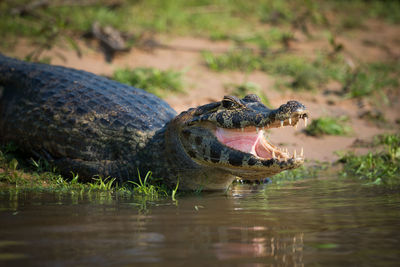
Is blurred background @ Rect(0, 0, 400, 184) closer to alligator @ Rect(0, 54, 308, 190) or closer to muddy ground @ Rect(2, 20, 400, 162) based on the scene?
muddy ground @ Rect(2, 20, 400, 162)

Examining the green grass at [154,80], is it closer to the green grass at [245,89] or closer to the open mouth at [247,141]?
the green grass at [245,89]

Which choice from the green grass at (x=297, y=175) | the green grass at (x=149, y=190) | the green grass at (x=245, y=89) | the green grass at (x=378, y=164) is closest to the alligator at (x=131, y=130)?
the green grass at (x=149, y=190)

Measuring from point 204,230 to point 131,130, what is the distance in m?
2.19

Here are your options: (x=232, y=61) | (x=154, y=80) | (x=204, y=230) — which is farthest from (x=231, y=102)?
(x=232, y=61)

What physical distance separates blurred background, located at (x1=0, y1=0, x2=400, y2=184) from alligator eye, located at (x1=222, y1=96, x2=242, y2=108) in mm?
2075

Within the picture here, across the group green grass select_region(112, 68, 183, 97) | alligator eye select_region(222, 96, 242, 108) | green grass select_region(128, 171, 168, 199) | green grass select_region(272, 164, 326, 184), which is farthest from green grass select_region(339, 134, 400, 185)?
green grass select_region(112, 68, 183, 97)

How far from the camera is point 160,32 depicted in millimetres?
9195

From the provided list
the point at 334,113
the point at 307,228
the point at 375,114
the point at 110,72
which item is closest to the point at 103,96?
the point at 110,72

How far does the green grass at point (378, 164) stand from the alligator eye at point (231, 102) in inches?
57.8

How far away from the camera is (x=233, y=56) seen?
8.51 metres

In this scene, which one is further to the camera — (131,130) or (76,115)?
(76,115)

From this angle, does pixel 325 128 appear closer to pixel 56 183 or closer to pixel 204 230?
pixel 56 183

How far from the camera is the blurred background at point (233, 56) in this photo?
7.02 metres

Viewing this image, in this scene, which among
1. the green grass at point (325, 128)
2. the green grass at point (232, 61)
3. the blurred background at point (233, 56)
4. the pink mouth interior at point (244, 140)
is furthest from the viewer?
the green grass at point (232, 61)
